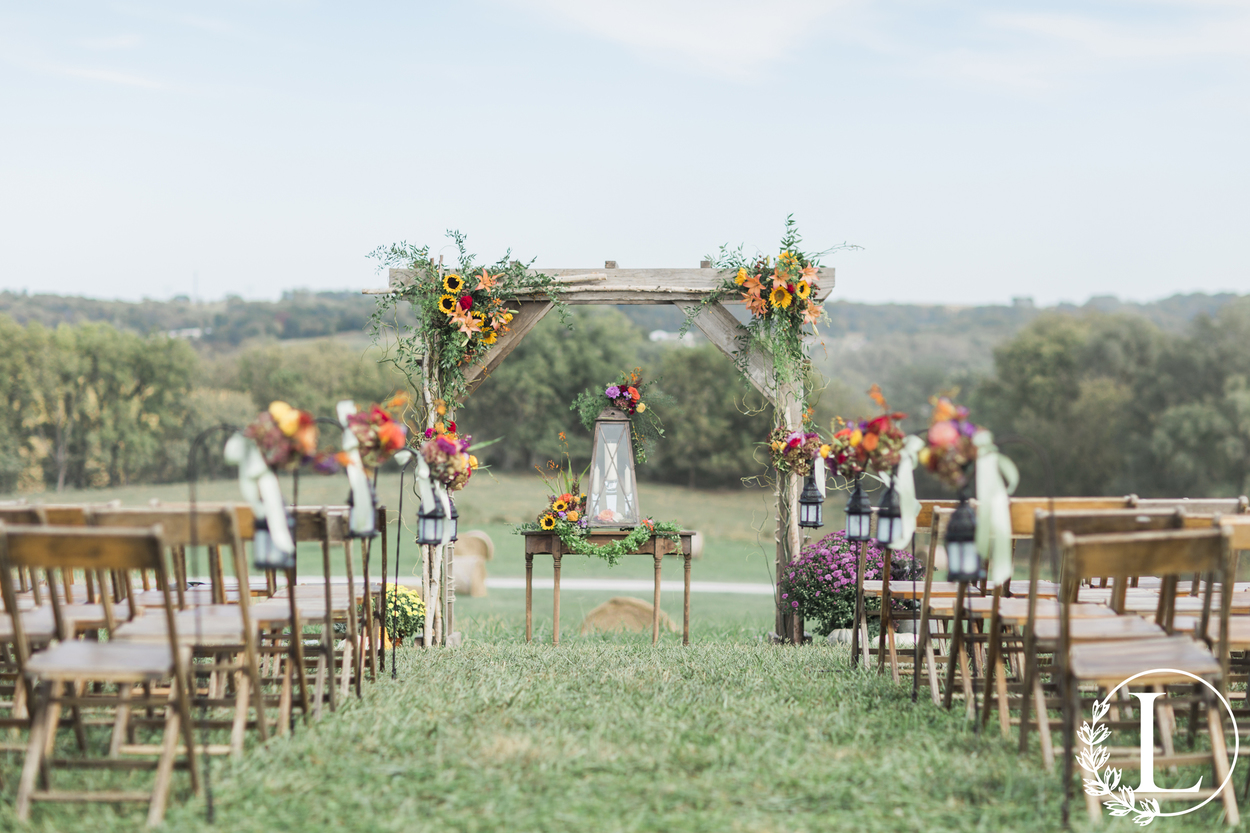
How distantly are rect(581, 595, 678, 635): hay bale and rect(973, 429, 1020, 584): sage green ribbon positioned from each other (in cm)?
540

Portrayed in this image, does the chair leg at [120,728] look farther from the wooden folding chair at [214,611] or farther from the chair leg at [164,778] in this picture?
the chair leg at [164,778]

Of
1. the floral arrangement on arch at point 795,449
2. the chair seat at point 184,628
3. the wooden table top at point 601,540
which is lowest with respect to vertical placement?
the wooden table top at point 601,540

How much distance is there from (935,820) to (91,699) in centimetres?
290

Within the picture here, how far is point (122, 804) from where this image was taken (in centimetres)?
331

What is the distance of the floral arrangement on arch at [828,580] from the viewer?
6918 millimetres

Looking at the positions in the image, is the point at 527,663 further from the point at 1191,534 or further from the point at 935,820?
the point at 1191,534

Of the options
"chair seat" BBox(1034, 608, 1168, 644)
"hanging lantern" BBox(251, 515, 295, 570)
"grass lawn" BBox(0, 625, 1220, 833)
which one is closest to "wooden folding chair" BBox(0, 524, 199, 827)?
"grass lawn" BBox(0, 625, 1220, 833)

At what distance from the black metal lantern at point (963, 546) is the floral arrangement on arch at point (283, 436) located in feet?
8.01

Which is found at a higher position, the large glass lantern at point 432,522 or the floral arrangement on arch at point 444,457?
the floral arrangement on arch at point 444,457

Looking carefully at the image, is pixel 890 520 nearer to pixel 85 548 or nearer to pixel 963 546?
pixel 963 546

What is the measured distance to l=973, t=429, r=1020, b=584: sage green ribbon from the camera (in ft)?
12.2

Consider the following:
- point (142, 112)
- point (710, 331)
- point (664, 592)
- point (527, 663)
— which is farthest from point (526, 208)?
point (527, 663)

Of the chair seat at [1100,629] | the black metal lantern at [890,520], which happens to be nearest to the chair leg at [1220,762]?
the chair seat at [1100,629]

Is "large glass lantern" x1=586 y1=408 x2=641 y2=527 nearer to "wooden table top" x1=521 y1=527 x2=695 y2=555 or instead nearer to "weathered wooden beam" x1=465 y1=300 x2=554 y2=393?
"wooden table top" x1=521 y1=527 x2=695 y2=555
